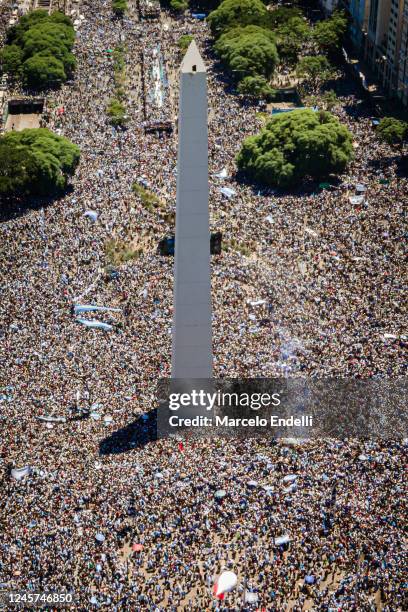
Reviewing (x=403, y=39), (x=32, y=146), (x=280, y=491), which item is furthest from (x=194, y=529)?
(x=403, y=39)

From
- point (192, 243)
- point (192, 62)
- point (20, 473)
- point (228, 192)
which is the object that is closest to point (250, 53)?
point (228, 192)

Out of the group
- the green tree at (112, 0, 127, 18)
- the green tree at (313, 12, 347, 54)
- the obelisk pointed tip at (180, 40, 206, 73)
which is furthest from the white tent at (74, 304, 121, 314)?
the green tree at (112, 0, 127, 18)

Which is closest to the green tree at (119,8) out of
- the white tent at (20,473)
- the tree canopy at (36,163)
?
the tree canopy at (36,163)

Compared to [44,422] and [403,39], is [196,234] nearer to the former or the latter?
[44,422]

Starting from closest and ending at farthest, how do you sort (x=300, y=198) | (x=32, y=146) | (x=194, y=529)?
(x=194, y=529), (x=300, y=198), (x=32, y=146)

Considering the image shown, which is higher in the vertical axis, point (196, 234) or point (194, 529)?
point (196, 234)

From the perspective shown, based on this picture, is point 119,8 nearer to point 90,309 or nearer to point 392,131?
point 392,131

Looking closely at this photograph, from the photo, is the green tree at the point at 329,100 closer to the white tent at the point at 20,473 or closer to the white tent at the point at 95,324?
the white tent at the point at 95,324
